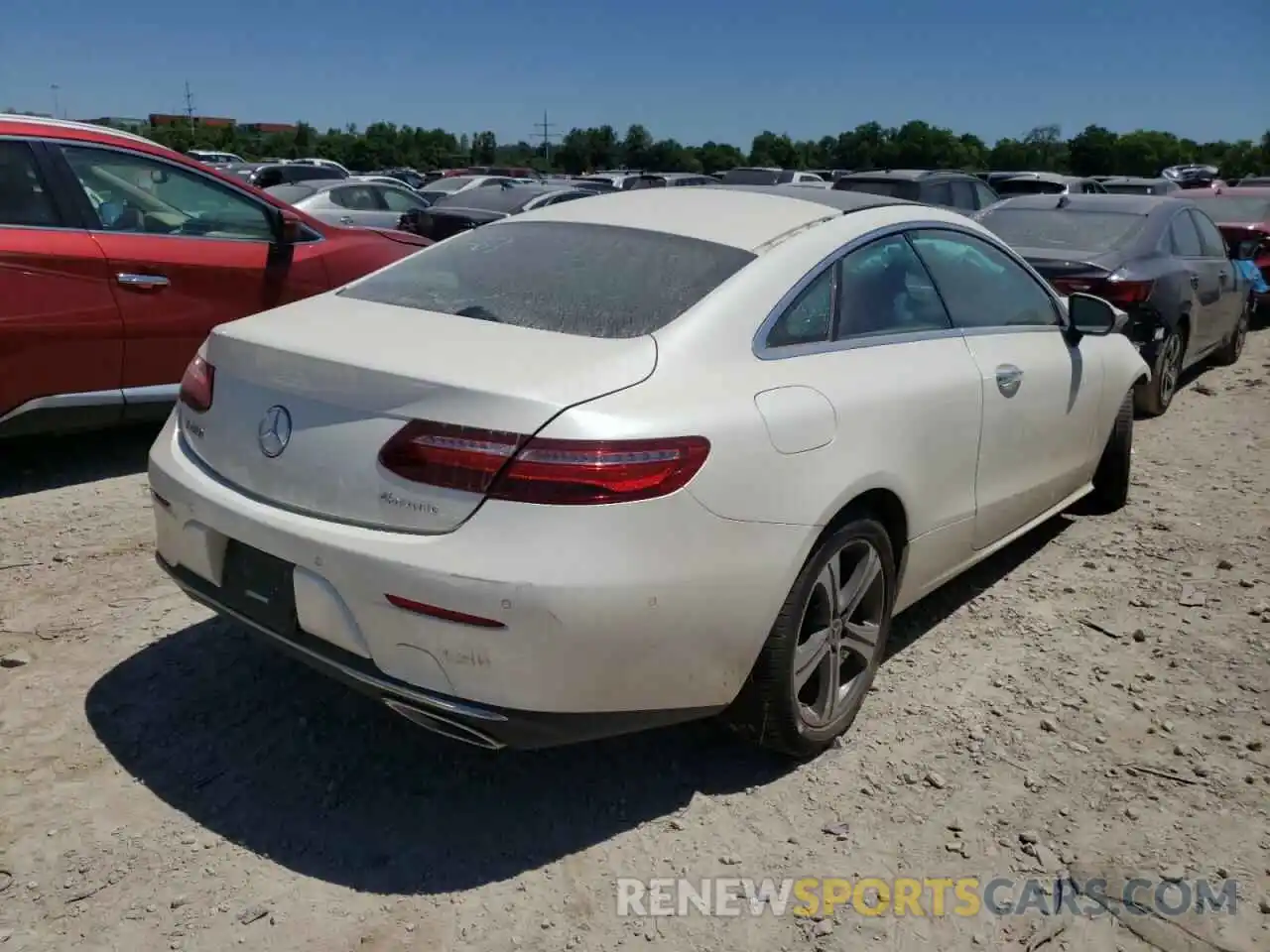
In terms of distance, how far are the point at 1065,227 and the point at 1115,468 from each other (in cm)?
301

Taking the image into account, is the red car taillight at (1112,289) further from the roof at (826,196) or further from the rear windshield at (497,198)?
the rear windshield at (497,198)

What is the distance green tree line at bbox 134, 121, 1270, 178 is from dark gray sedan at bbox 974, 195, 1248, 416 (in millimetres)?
45264

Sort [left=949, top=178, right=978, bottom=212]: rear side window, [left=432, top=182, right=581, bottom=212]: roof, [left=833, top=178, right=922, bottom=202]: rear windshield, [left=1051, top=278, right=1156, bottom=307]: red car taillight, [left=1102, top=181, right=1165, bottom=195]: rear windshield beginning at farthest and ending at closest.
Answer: [left=1102, top=181, right=1165, bottom=195]: rear windshield < [left=949, top=178, right=978, bottom=212]: rear side window < [left=833, top=178, right=922, bottom=202]: rear windshield < [left=432, top=182, right=581, bottom=212]: roof < [left=1051, top=278, right=1156, bottom=307]: red car taillight

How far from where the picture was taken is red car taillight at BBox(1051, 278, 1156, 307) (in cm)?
682

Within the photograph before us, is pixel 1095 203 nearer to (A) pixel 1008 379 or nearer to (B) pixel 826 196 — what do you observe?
(A) pixel 1008 379

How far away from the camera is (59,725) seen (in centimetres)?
316

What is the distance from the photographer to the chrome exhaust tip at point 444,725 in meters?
2.44

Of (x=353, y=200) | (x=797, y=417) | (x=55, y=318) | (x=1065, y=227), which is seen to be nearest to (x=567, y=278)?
(x=797, y=417)

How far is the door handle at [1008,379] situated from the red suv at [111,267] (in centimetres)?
374

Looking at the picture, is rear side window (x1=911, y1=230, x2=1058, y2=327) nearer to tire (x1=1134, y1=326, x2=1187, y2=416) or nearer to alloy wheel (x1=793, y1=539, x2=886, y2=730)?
alloy wheel (x1=793, y1=539, x2=886, y2=730)

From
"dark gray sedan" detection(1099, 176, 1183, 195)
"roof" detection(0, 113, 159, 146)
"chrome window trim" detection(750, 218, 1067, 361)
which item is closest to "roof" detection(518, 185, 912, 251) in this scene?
"chrome window trim" detection(750, 218, 1067, 361)

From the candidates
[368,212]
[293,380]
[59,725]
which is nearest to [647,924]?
[293,380]

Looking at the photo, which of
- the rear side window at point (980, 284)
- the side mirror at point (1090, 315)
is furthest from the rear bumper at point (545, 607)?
the side mirror at point (1090, 315)

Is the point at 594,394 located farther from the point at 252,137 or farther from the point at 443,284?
the point at 252,137
